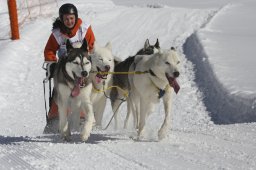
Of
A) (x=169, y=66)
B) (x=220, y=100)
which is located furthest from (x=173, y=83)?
(x=220, y=100)

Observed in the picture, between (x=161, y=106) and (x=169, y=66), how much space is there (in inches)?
135

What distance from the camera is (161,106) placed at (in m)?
8.41

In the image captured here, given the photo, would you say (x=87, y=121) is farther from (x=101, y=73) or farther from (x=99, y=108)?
(x=99, y=108)

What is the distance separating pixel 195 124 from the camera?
7.46 metres

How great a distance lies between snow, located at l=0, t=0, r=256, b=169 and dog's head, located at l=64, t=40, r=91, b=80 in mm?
686

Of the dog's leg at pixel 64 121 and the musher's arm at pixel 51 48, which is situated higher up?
the musher's arm at pixel 51 48

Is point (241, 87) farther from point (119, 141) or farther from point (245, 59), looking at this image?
point (119, 141)

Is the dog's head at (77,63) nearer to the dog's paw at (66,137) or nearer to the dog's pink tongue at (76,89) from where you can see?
the dog's pink tongue at (76,89)

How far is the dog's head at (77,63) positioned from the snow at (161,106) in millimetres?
686

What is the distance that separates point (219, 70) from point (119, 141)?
491cm

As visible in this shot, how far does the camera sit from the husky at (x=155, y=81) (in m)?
5.05

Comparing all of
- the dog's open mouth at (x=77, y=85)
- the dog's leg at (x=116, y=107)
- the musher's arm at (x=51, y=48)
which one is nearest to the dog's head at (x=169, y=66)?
the dog's open mouth at (x=77, y=85)

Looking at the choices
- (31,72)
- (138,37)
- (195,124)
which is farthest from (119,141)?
(138,37)

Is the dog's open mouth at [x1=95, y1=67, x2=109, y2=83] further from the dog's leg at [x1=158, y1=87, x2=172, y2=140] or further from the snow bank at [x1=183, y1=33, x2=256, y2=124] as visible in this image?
the snow bank at [x1=183, y1=33, x2=256, y2=124]
